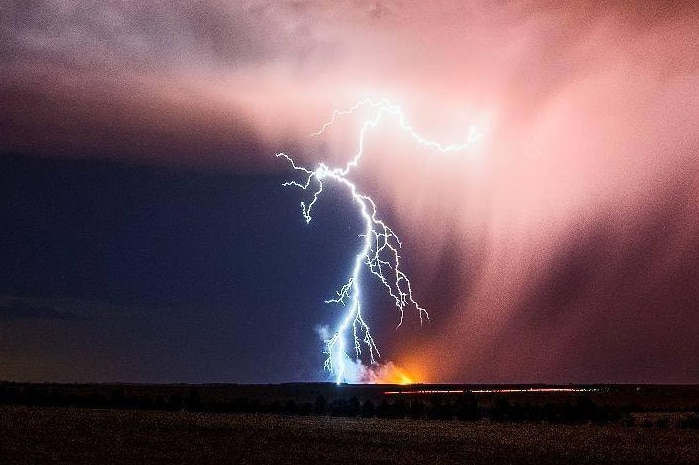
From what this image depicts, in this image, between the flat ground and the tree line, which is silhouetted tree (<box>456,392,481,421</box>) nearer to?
the tree line

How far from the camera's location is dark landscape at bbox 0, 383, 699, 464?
23.7 metres

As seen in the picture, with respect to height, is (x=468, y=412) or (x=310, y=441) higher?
(x=468, y=412)

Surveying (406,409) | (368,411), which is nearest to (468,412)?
(406,409)

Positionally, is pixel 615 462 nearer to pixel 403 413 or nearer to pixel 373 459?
pixel 373 459

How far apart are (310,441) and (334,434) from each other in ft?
10.4

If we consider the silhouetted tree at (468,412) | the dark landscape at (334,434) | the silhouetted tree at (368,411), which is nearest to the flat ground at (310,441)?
the dark landscape at (334,434)

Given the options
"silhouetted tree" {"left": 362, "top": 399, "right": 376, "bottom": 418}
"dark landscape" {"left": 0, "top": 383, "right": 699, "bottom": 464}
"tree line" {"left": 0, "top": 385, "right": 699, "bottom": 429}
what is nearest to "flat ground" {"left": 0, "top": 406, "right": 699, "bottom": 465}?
"dark landscape" {"left": 0, "top": 383, "right": 699, "bottom": 464}

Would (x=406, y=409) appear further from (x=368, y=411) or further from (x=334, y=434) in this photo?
(x=334, y=434)

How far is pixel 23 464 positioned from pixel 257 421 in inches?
714

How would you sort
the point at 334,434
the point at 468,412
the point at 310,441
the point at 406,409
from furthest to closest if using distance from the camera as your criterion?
Result: the point at 406,409
the point at 468,412
the point at 334,434
the point at 310,441

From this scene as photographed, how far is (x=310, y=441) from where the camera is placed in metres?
28.4

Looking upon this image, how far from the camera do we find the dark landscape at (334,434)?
77.7 feet

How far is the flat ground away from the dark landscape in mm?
31

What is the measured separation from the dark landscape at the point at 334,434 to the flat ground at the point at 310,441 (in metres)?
0.03
